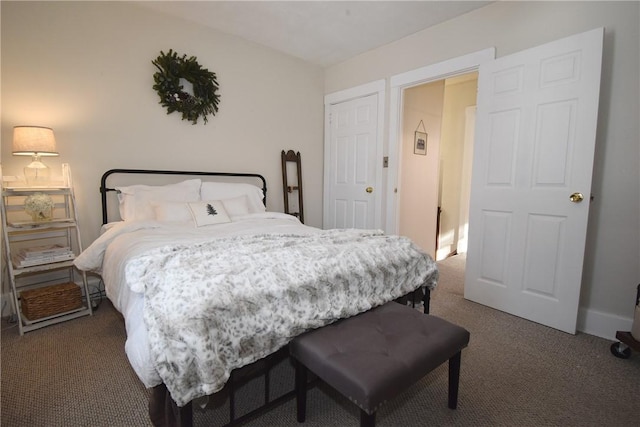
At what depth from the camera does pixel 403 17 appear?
2852 millimetres

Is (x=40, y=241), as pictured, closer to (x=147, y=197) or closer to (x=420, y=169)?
(x=147, y=197)

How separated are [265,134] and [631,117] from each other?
3139 millimetres

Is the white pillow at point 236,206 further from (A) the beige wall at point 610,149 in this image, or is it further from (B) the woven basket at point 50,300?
(A) the beige wall at point 610,149

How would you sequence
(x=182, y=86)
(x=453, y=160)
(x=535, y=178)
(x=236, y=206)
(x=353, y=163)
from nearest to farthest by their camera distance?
(x=535, y=178), (x=236, y=206), (x=182, y=86), (x=353, y=163), (x=453, y=160)

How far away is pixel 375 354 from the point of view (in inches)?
47.6

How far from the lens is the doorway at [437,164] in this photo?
12.2 ft

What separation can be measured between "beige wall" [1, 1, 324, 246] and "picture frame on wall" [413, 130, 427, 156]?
5.08 ft

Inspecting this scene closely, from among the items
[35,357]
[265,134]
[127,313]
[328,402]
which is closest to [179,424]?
[127,313]

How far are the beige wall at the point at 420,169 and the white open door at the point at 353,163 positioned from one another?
0.32m

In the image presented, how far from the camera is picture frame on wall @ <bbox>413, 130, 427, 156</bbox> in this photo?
377cm

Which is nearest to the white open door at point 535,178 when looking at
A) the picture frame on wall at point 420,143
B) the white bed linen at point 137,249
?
the picture frame on wall at point 420,143

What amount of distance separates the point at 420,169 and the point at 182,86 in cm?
280

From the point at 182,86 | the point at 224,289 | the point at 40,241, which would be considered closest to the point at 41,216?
the point at 40,241

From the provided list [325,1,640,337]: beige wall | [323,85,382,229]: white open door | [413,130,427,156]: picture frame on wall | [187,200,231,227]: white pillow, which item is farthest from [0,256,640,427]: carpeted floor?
[413,130,427,156]: picture frame on wall
